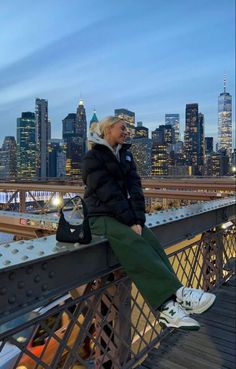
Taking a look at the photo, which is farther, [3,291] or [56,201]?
[56,201]

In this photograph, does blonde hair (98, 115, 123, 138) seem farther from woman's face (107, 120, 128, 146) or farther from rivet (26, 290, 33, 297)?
rivet (26, 290, 33, 297)

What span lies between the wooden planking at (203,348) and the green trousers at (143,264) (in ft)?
4.65

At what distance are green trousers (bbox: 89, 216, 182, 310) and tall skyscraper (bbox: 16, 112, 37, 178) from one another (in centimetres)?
14325

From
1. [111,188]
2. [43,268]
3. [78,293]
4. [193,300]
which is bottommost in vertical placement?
[78,293]

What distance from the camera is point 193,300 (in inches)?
101

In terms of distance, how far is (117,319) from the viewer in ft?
10.4

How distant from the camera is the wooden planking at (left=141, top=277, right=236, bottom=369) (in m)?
3.67

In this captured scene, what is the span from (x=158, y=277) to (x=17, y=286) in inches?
41.0

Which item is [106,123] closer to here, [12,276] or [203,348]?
[12,276]

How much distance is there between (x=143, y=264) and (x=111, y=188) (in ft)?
2.04

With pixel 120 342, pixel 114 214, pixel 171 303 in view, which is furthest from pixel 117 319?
pixel 114 214

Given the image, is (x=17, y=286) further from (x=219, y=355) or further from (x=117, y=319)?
(x=219, y=355)

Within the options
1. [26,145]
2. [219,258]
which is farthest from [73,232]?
[26,145]

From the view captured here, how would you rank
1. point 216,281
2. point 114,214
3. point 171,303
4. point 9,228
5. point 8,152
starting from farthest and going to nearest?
point 8,152 < point 216,281 < point 9,228 < point 114,214 < point 171,303
